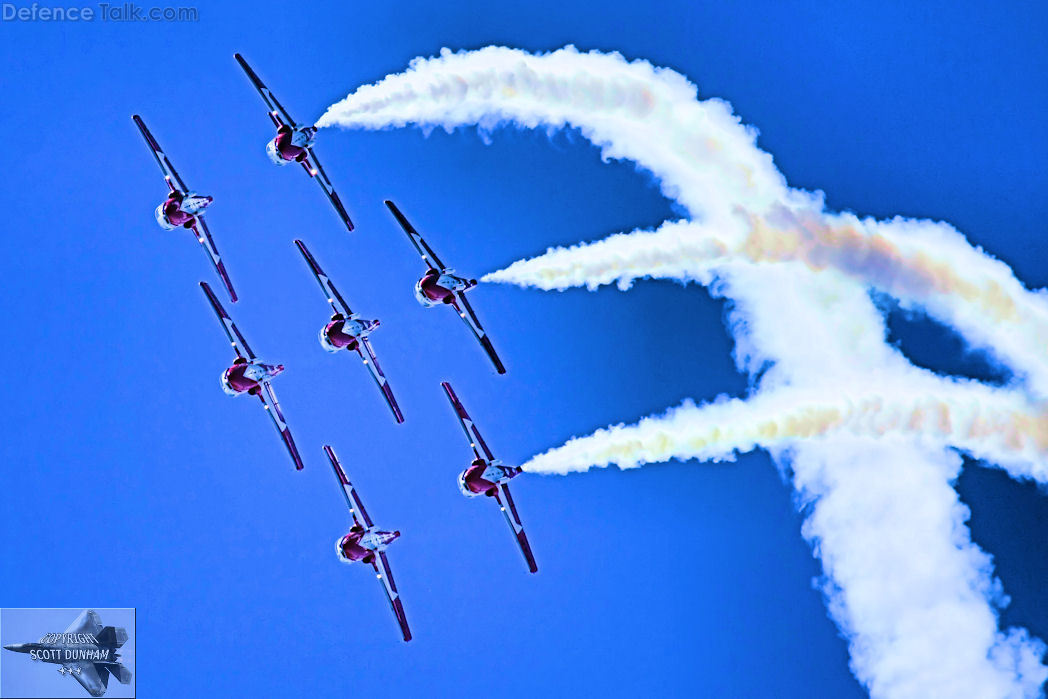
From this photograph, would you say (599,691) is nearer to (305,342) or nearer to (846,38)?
(305,342)

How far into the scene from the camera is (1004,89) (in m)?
34.1

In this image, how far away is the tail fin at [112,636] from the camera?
39469mm

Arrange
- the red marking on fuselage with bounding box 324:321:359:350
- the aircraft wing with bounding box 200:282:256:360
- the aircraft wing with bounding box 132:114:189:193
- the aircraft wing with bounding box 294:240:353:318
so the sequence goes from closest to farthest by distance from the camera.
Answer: the red marking on fuselage with bounding box 324:321:359:350 → the aircraft wing with bounding box 294:240:353:318 → the aircraft wing with bounding box 200:282:256:360 → the aircraft wing with bounding box 132:114:189:193

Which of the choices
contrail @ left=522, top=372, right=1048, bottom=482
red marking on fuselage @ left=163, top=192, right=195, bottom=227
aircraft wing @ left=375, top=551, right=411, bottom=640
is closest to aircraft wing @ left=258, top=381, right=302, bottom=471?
aircraft wing @ left=375, top=551, right=411, bottom=640

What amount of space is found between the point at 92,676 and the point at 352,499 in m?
10.2

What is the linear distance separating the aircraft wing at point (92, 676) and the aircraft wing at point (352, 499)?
30.9ft

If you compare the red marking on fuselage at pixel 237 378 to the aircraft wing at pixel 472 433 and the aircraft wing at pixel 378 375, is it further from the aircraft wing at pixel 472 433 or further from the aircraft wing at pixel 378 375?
the aircraft wing at pixel 472 433

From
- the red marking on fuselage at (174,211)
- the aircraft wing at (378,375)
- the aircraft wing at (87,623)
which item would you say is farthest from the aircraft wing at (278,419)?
the aircraft wing at (87,623)

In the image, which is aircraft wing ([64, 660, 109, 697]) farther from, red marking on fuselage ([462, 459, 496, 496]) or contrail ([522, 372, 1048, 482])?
contrail ([522, 372, 1048, 482])

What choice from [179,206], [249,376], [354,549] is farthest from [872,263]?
[179,206]

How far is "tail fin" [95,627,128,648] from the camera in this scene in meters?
39.5

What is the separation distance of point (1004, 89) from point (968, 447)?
8.83 meters

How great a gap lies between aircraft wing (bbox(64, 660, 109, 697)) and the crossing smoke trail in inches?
583

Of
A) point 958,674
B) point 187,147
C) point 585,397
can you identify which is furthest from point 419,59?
point 958,674
